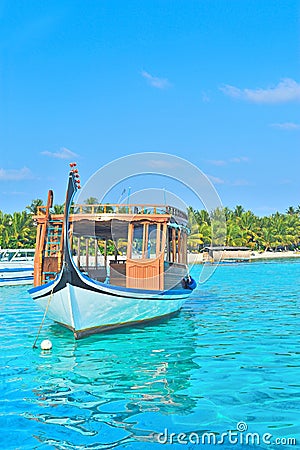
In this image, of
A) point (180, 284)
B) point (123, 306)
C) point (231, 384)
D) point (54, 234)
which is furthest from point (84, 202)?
point (231, 384)

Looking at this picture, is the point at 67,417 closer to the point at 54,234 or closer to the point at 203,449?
the point at 203,449

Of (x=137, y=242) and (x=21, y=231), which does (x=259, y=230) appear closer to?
(x=21, y=231)

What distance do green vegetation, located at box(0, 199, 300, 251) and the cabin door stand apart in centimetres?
4155

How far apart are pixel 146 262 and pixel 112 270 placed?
1854 mm

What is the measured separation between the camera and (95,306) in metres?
11.0

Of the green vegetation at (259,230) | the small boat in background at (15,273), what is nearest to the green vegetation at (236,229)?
the green vegetation at (259,230)

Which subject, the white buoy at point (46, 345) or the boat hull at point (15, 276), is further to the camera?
the boat hull at point (15, 276)

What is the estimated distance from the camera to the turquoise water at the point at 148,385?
5.95 m

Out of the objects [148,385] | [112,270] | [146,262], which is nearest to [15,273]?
[112,270]

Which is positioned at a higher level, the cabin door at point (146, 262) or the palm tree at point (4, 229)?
the palm tree at point (4, 229)

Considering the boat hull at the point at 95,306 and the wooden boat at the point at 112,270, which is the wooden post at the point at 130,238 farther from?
the boat hull at the point at 95,306

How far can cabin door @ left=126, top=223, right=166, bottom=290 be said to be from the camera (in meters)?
12.8

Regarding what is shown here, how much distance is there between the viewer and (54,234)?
14305 millimetres

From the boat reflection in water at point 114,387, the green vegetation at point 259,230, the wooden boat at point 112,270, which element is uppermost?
the green vegetation at point 259,230
